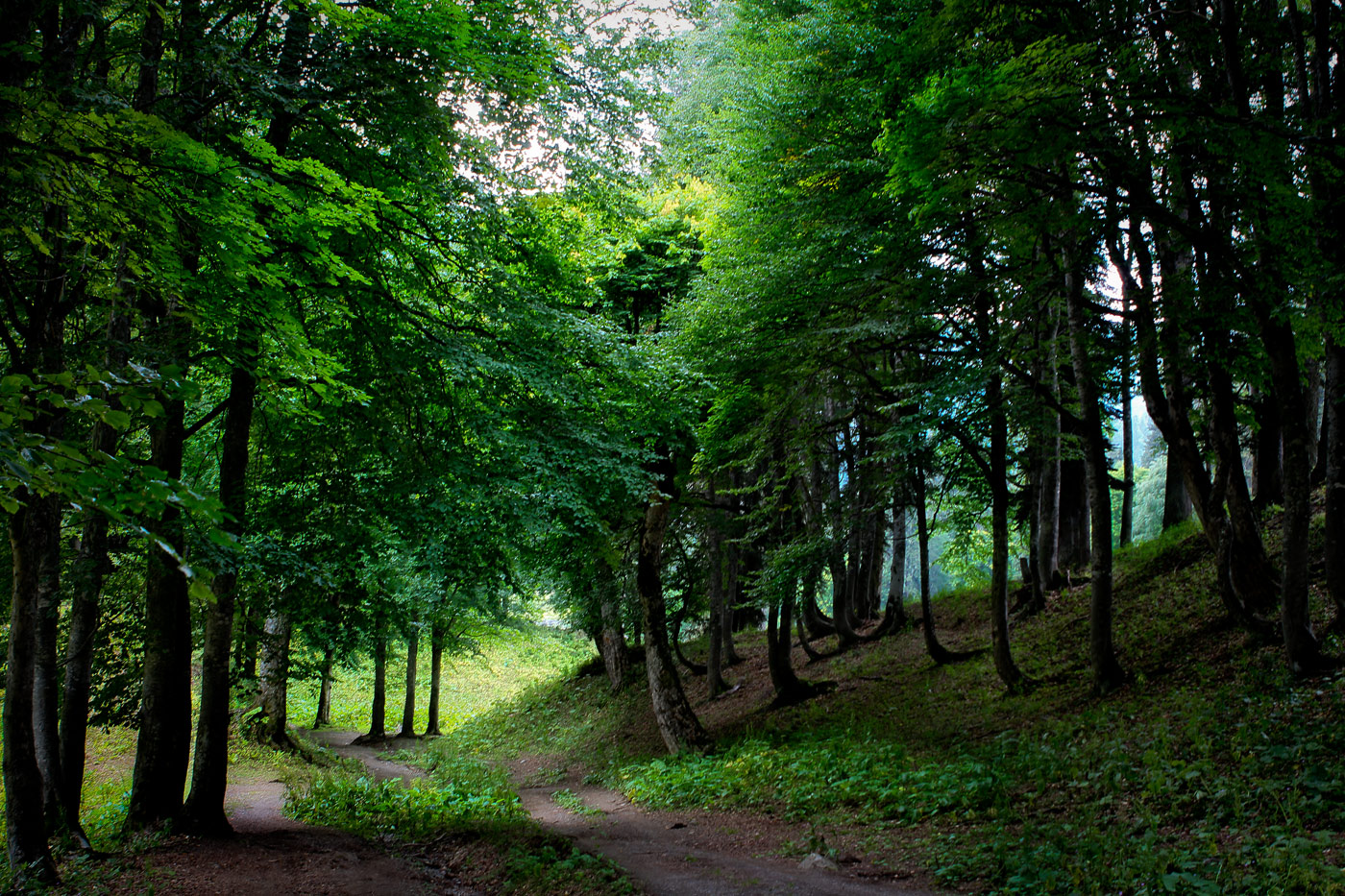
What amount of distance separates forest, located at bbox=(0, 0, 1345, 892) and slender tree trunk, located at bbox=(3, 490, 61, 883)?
0.03 meters

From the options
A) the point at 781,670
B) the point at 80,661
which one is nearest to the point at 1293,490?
the point at 781,670

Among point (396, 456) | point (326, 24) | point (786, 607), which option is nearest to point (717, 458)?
point (786, 607)

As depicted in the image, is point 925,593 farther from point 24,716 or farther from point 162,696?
point 24,716

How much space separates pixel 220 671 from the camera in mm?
8156

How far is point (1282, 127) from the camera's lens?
5473mm

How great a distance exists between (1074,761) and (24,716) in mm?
8986

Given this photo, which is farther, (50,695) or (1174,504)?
(1174,504)

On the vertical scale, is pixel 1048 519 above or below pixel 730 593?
above

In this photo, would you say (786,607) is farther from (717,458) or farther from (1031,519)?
(1031,519)

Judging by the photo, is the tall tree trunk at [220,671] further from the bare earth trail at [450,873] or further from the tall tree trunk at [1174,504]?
the tall tree trunk at [1174,504]

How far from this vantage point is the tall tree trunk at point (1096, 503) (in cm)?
852

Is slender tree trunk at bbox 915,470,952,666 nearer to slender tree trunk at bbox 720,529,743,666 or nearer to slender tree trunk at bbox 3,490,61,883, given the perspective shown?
slender tree trunk at bbox 720,529,743,666

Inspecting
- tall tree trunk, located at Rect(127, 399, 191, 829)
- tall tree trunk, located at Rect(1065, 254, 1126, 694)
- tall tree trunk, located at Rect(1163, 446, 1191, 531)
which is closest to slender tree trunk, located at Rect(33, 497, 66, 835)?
tall tree trunk, located at Rect(127, 399, 191, 829)

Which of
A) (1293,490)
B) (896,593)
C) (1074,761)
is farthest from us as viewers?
(896,593)
